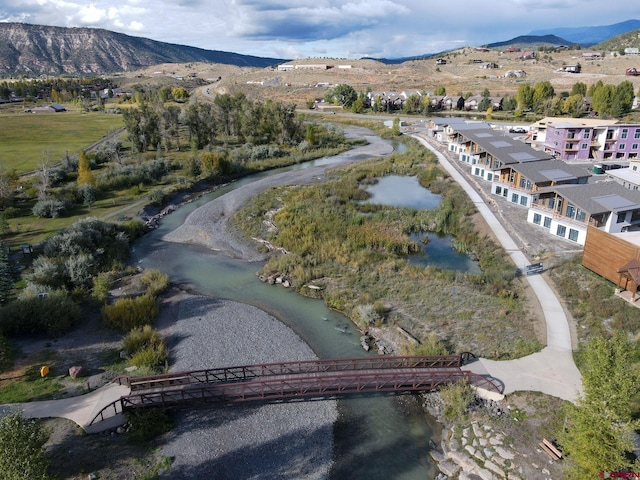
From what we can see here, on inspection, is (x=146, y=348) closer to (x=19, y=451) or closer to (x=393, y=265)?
(x=19, y=451)

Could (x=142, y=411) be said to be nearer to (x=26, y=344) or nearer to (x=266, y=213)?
(x=26, y=344)

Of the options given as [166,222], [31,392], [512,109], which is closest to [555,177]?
[166,222]

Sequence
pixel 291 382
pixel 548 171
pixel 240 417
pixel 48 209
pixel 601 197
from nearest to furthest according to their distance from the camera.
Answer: pixel 240 417 < pixel 291 382 < pixel 601 197 < pixel 548 171 < pixel 48 209

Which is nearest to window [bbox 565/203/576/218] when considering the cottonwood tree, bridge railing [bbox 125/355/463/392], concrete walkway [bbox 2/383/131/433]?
bridge railing [bbox 125/355/463/392]

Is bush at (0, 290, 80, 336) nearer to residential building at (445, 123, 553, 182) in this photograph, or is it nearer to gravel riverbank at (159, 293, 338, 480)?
gravel riverbank at (159, 293, 338, 480)

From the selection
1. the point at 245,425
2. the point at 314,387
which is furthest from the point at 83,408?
the point at 314,387

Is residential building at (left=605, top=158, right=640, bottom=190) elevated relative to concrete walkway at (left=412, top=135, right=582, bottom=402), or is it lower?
elevated

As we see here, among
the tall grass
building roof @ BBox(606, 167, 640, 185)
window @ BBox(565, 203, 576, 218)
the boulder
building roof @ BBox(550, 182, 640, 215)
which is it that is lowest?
the boulder
